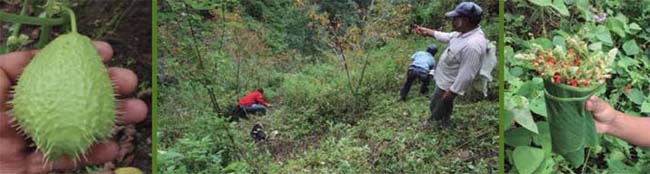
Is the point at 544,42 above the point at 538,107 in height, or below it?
above

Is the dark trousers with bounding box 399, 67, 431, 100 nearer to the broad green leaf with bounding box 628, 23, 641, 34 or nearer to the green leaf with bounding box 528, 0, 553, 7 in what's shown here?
the green leaf with bounding box 528, 0, 553, 7

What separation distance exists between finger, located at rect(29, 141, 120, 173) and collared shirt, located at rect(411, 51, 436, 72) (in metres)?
1.08

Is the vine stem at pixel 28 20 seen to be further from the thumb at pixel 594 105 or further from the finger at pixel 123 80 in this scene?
the thumb at pixel 594 105

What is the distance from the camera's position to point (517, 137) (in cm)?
252

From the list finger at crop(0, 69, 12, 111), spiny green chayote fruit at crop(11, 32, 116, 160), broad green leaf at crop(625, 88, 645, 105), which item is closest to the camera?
spiny green chayote fruit at crop(11, 32, 116, 160)

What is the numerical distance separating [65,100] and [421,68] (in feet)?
3.66

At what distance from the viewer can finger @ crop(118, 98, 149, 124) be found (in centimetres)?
241

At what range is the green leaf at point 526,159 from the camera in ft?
8.16

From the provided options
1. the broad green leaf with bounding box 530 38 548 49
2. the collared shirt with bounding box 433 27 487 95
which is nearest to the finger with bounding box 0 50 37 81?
the collared shirt with bounding box 433 27 487 95

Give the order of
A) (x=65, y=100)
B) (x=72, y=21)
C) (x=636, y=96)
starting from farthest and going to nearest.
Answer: (x=636, y=96) → (x=72, y=21) → (x=65, y=100)

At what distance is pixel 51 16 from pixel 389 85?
1.13 meters

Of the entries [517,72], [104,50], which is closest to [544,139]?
[517,72]

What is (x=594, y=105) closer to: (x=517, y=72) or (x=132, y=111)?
(x=517, y=72)

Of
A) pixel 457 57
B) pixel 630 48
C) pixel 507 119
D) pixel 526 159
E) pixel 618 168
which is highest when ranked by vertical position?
pixel 457 57
